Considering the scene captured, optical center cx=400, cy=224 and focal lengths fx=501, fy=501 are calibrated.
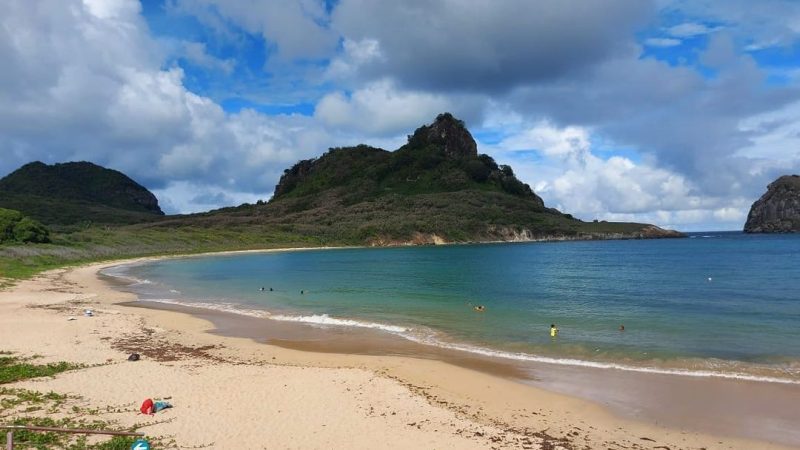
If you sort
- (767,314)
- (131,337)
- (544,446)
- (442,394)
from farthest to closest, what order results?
(767,314) < (131,337) < (442,394) < (544,446)

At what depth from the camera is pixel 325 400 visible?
611 inches

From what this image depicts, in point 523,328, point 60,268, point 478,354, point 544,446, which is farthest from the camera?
point 60,268

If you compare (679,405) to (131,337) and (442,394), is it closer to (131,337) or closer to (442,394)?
(442,394)

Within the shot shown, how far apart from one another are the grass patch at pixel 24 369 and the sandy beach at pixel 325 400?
2.01 feet

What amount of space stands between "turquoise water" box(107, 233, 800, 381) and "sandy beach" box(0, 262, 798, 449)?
434 centimetres

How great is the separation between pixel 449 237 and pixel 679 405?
17817cm

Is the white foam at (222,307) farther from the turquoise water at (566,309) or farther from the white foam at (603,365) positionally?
the white foam at (603,365)

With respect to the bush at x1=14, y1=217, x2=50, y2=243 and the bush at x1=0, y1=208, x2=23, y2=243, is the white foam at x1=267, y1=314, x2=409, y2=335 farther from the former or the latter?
the bush at x1=14, y1=217, x2=50, y2=243

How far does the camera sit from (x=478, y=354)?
23.1 meters

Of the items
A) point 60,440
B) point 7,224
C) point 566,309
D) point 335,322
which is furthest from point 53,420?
point 7,224

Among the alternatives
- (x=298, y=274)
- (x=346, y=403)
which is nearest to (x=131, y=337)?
(x=346, y=403)

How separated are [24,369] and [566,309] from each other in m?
31.9

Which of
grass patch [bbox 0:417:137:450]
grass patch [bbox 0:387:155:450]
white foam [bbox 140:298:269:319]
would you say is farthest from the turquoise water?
grass patch [bbox 0:417:137:450]

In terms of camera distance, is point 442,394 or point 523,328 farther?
point 523,328
